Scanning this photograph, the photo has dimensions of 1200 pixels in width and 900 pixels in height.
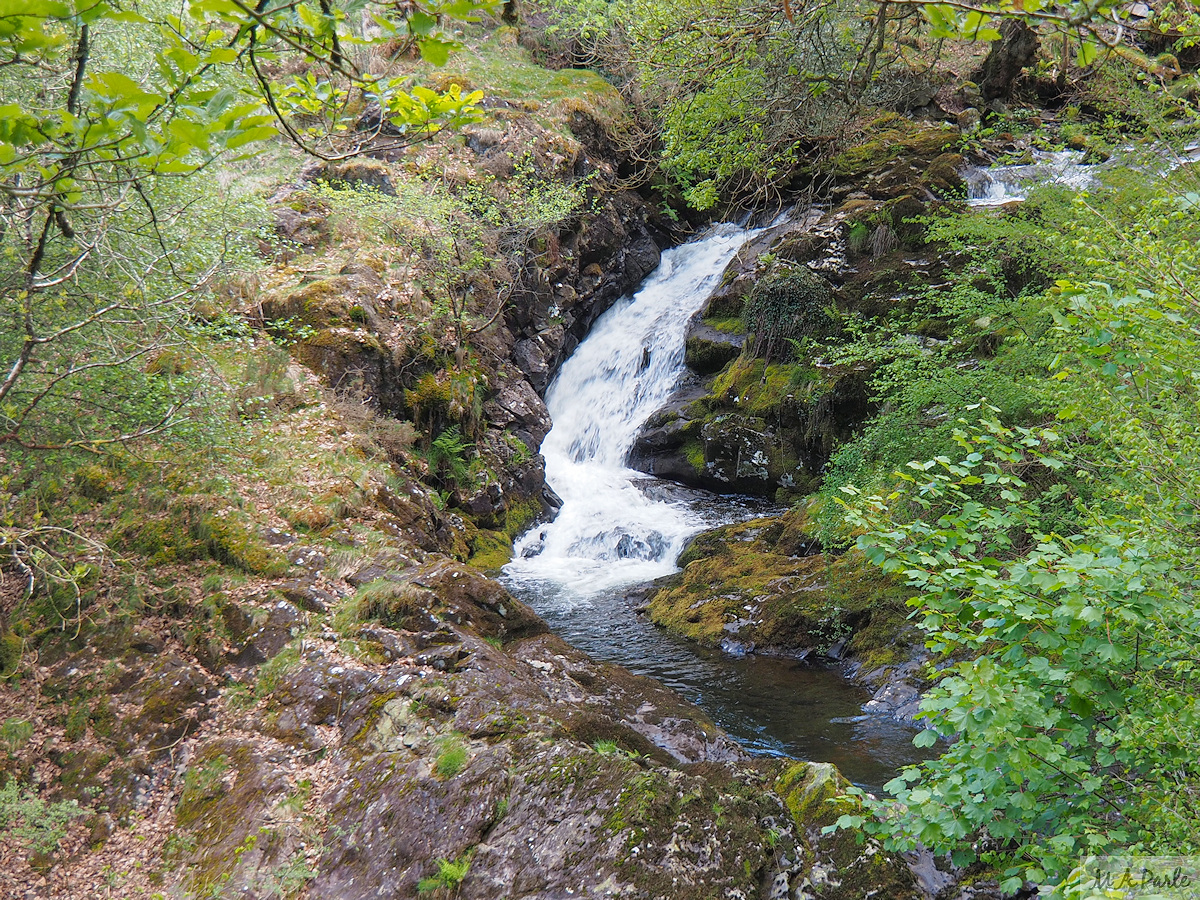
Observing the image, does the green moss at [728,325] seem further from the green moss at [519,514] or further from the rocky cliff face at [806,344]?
the green moss at [519,514]

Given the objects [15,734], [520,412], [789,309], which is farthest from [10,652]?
[789,309]

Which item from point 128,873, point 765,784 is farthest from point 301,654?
point 765,784

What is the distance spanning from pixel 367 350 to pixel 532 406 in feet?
18.8

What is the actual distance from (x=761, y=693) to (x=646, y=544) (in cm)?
584

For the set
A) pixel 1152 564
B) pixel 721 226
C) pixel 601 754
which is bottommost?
pixel 601 754

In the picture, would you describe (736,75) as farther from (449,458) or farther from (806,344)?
(806,344)

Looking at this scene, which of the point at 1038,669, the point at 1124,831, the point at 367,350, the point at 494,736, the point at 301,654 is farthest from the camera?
the point at 367,350

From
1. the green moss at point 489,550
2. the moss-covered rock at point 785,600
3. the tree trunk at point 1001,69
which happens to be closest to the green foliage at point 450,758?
the moss-covered rock at point 785,600

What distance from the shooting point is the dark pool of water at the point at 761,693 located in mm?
6438

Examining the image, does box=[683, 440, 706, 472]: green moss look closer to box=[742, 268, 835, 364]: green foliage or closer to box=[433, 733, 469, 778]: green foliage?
box=[742, 268, 835, 364]: green foliage

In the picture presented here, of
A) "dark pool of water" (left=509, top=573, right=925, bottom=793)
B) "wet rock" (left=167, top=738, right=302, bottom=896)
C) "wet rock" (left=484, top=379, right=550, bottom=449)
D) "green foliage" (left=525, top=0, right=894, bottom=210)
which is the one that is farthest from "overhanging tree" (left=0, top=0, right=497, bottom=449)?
"wet rock" (left=484, top=379, right=550, bottom=449)

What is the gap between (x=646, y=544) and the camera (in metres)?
13.6

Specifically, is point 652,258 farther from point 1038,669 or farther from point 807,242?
point 1038,669

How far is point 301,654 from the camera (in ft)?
17.0
